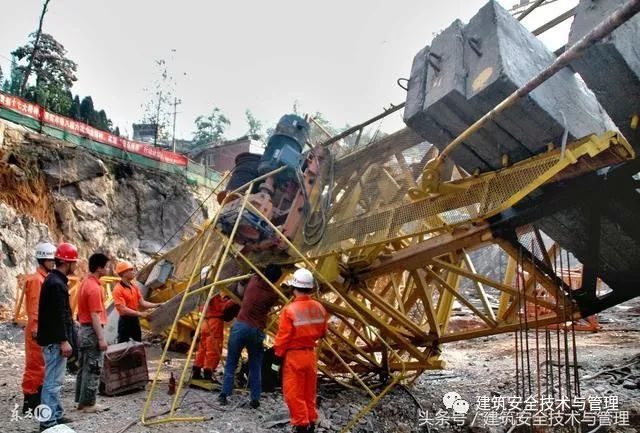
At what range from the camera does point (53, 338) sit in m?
4.03

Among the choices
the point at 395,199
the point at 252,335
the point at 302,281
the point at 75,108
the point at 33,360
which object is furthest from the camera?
the point at 75,108

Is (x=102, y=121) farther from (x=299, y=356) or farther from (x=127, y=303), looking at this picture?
(x=299, y=356)

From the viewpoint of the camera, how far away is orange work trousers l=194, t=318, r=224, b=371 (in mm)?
6191

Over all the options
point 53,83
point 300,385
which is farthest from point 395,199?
point 53,83

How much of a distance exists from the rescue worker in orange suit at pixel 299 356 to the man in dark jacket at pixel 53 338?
1802 millimetres

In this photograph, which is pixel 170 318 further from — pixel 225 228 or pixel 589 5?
pixel 589 5

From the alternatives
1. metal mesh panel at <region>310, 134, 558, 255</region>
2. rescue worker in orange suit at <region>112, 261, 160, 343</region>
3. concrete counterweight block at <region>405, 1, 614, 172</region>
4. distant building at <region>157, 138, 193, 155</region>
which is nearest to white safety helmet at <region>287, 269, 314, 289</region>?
metal mesh panel at <region>310, 134, 558, 255</region>

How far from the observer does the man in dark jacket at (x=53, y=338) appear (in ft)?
13.3

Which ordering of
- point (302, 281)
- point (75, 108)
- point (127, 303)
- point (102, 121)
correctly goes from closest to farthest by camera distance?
1. point (302, 281)
2. point (127, 303)
3. point (75, 108)
4. point (102, 121)

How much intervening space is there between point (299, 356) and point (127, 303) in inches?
110

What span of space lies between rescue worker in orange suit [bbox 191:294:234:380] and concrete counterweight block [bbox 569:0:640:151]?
4.73 metres

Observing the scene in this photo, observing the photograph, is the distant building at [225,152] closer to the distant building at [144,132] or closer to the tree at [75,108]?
the distant building at [144,132]

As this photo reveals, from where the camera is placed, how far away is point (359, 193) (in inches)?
201
